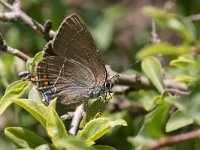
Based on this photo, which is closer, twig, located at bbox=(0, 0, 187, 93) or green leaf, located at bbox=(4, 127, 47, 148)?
green leaf, located at bbox=(4, 127, 47, 148)

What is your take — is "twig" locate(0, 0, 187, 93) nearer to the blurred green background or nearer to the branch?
the branch

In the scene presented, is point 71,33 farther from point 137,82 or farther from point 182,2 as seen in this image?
point 182,2

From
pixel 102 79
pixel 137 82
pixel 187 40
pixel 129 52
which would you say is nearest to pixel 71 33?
pixel 102 79

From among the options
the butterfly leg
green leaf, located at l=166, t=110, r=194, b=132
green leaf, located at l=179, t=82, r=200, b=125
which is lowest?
green leaf, located at l=166, t=110, r=194, b=132

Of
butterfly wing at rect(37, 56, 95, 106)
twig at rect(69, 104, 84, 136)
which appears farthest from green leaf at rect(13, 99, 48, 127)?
butterfly wing at rect(37, 56, 95, 106)

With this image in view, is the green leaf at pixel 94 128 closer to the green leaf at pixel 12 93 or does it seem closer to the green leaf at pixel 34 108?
the green leaf at pixel 34 108

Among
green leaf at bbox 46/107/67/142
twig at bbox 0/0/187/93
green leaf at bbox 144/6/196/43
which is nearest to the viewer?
green leaf at bbox 144/6/196/43
